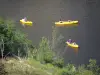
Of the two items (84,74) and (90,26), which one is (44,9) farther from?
(84,74)

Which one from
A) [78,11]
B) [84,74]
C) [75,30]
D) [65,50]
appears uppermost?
[78,11]

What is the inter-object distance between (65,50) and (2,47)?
92 cm

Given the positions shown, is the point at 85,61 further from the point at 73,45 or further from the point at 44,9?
the point at 44,9

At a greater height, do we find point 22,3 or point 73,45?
point 22,3

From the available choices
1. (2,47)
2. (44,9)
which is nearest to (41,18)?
(44,9)

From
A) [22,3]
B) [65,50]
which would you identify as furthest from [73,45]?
[22,3]

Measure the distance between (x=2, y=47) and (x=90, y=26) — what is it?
1.35 m

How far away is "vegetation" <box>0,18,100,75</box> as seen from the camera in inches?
73.7

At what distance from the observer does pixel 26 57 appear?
2.22 meters

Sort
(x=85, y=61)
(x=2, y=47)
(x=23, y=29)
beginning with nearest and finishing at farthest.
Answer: (x=2, y=47)
(x=23, y=29)
(x=85, y=61)

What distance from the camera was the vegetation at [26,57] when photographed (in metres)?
1.87

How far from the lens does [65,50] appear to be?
9.17 feet

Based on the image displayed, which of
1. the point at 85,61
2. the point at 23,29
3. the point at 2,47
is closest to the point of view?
the point at 2,47

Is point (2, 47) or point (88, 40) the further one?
point (88, 40)
